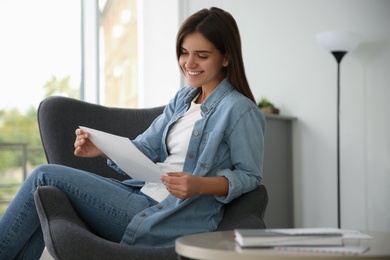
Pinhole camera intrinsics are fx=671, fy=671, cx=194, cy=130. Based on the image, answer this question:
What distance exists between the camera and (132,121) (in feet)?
8.11

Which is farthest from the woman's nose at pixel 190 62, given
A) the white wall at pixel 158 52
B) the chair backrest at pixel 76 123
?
the white wall at pixel 158 52

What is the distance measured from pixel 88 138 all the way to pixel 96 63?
2.22m

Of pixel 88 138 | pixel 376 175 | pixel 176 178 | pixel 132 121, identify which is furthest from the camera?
pixel 376 175

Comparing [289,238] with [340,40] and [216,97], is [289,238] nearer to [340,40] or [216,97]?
[216,97]

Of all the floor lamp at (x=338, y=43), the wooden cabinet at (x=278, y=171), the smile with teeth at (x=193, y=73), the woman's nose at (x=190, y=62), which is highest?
the floor lamp at (x=338, y=43)

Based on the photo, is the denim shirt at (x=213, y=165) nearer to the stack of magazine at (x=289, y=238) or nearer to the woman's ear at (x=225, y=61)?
the woman's ear at (x=225, y=61)

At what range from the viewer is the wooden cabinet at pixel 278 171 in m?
3.84

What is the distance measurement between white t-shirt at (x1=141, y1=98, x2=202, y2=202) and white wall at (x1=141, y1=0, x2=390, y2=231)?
5.85 feet

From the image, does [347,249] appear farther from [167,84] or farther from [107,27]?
[107,27]

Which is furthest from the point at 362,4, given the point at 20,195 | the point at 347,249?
the point at 347,249

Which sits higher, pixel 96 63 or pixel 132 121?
pixel 96 63

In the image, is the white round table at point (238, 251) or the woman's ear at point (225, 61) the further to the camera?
the woman's ear at point (225, 61)

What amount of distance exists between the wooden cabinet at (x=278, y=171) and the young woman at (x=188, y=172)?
170 cm

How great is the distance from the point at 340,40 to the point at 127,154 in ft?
6.79
